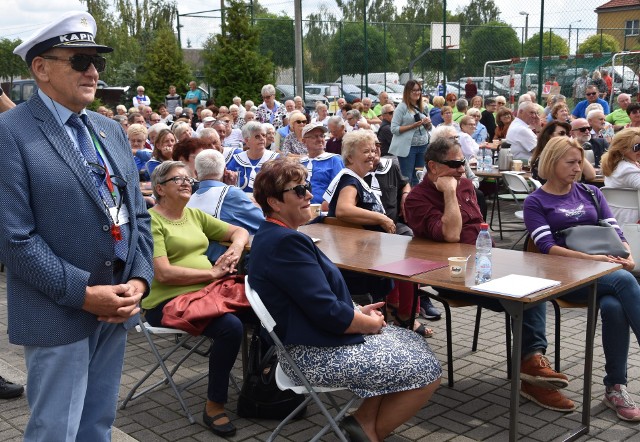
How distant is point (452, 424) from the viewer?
4020 mm

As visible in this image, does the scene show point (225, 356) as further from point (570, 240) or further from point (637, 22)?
point (637, 22)

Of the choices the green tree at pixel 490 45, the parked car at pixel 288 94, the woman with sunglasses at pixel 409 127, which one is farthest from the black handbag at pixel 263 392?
the parked car at pixel 288 94

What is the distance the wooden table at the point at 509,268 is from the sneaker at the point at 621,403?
9.8 inches

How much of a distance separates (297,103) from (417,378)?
1367cm

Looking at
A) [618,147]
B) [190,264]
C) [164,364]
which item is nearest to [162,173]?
[190,264]

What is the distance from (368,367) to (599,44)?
2324 centimetres

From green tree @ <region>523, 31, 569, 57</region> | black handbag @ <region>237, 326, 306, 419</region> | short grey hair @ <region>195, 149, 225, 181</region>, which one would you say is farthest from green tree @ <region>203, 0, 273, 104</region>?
black handbag @ <region>237, 326, 306, 419</region>

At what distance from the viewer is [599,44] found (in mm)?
→ 23875

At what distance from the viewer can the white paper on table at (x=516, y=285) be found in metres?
3.35

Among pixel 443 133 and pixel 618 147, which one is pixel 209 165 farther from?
pixel 618 147

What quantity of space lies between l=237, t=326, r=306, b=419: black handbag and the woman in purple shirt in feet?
5.64

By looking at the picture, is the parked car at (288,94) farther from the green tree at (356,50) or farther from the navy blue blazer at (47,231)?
the navy blue blazer at (47,231)

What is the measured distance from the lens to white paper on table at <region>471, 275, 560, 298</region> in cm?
335

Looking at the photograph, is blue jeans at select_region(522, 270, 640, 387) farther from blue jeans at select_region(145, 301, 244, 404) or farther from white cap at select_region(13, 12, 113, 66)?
white cap at select_region(13, 12, 113, 66)
